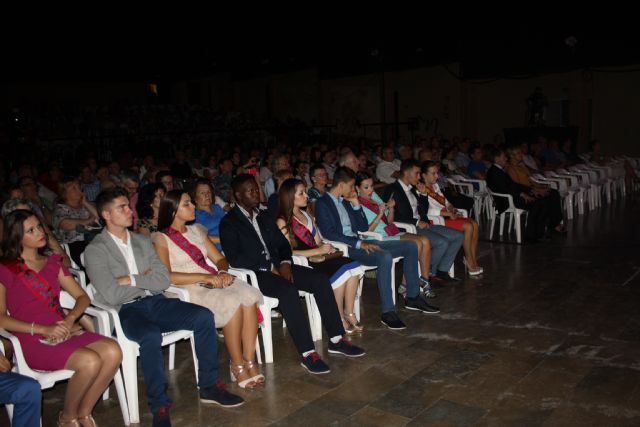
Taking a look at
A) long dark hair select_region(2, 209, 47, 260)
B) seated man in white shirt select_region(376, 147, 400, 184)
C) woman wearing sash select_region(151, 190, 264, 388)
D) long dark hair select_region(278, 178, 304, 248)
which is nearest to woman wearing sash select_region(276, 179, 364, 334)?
long dark hair select_region(278, 178, 304, 248)

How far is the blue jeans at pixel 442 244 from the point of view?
17.5 ft

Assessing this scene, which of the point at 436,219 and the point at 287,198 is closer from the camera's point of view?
the point at 287,198

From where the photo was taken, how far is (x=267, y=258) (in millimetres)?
4004

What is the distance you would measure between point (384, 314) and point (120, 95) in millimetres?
19529

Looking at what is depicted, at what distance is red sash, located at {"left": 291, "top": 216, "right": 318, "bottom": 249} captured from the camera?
14.1ft

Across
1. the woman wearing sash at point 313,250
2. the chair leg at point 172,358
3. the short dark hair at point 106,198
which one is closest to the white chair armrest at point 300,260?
the woman wearing sash at point 313,250

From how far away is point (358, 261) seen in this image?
4.52 m

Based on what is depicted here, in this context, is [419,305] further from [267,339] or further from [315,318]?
[267,339]

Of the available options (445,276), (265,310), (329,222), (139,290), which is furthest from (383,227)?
(139,290)

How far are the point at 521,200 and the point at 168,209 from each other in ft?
15.4

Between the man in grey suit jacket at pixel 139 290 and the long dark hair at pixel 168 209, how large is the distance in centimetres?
20

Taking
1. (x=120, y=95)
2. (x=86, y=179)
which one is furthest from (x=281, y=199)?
(x=120, y=95)

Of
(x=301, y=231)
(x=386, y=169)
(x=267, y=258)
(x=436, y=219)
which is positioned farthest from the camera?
(x=386, y=169)

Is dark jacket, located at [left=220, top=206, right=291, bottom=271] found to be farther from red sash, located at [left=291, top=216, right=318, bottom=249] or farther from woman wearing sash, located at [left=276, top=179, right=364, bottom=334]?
red sash, located at [left=291, top=216, right=318, bottom=249]
